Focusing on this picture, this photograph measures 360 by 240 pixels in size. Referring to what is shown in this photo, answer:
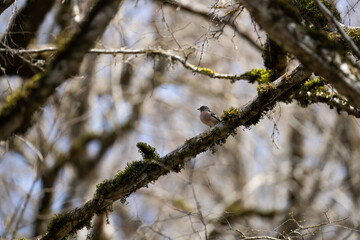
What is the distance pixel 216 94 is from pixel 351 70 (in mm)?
10128

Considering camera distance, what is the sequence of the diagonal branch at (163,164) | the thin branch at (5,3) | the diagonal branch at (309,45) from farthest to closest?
1. the thin branch at (5,3)
2. the diagonal branch at (163,164)
3. the diagonal branch at (309,45)

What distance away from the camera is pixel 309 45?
2436 millimetres

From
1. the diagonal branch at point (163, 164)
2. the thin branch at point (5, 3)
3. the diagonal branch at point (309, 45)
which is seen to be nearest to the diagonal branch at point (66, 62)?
the diagonal branch at point (309, 45)

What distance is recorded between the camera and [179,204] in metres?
9.16

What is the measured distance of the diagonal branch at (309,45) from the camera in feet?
7.98

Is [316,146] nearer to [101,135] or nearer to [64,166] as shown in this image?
[101,135]

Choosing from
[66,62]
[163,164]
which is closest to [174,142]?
[163,164]

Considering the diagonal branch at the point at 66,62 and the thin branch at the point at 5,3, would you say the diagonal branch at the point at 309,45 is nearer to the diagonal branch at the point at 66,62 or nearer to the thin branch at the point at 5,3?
the diagonal branch at the point at 66,62

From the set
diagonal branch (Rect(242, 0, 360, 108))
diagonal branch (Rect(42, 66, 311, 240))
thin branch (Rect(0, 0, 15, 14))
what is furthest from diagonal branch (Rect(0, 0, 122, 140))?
thin branch (Rect(0, 0, 15, 14))

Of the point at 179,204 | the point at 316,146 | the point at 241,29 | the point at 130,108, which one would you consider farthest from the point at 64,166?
the point at 316,146

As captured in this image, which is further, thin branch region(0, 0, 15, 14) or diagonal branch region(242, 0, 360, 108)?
thin branch region(0, 0, 15, 14)

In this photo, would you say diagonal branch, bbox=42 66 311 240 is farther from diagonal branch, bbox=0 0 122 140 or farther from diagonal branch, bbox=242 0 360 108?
diagonal branch, bbox=0 0 122 140

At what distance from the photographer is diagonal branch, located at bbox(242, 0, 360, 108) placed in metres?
2.43

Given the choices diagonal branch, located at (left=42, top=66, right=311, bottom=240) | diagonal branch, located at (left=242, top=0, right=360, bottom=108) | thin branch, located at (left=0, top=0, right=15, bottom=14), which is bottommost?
diagonal branch, located at (left=242, top=0, right=360, bottom=108)
